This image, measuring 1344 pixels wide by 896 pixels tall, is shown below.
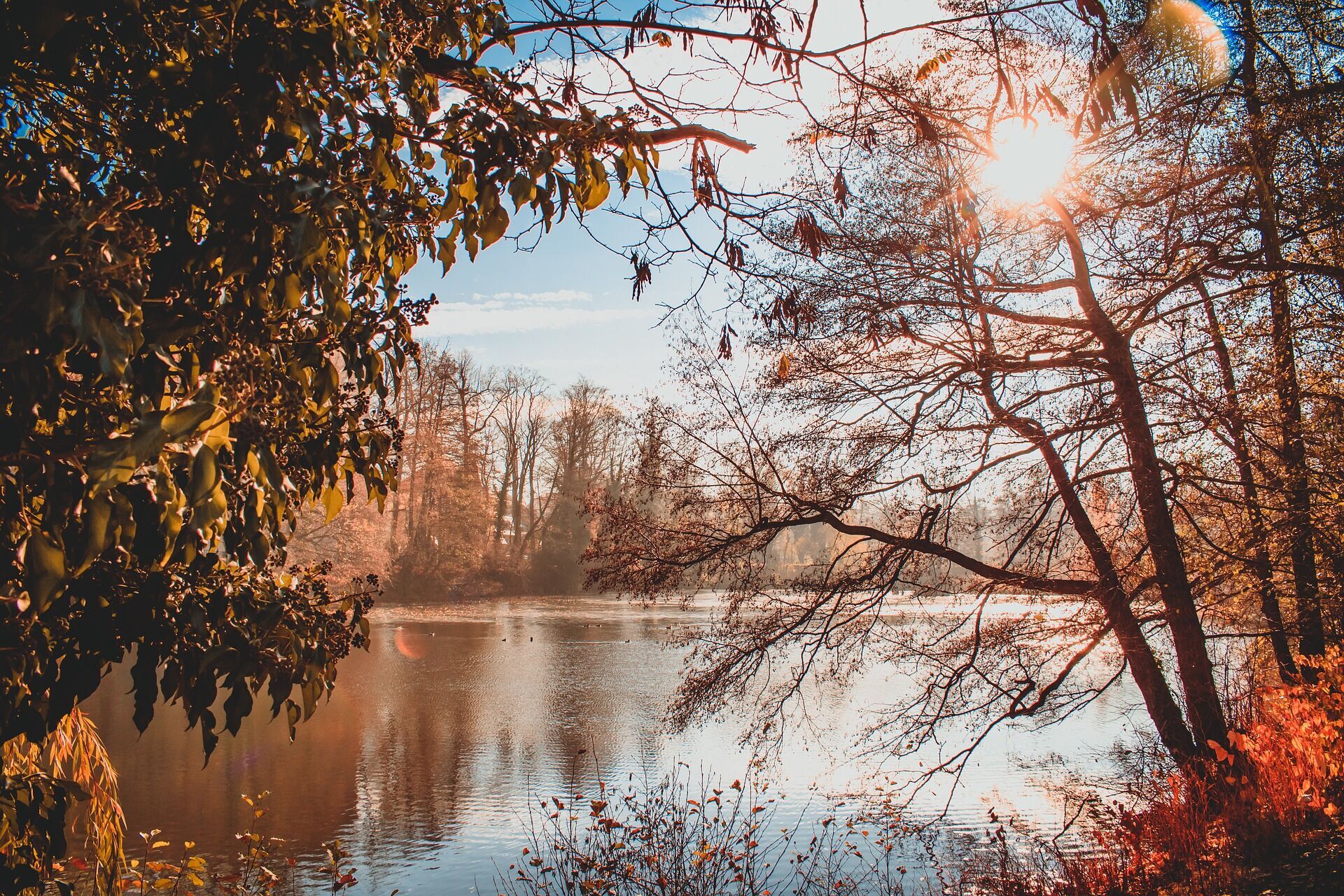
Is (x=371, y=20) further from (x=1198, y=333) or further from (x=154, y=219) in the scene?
(x=1198, y=333)

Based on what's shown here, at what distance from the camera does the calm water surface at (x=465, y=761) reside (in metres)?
7.78

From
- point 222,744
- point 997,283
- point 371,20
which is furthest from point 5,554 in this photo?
point 222,744

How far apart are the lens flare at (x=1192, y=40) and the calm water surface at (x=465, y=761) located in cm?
601

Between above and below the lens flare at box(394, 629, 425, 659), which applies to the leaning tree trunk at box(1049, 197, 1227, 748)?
above

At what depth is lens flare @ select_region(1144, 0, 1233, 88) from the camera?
19.9 ft

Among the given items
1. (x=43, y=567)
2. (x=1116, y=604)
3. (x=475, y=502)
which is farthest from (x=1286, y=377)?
(x=475, y=502)

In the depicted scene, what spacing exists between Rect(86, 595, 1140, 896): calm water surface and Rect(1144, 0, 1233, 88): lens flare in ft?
19.7

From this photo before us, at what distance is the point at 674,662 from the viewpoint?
1742 cm

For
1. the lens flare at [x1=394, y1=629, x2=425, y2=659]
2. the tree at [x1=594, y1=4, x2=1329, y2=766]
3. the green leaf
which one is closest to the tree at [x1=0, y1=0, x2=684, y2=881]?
the green leaf

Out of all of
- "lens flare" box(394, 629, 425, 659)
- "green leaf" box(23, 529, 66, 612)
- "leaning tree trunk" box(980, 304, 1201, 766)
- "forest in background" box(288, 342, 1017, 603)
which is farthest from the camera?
"forest in background" box(288, 342, 1017, 603)

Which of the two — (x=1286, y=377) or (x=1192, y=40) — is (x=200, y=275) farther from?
(x=1192, y=40)

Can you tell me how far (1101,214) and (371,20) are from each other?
649 centimetres

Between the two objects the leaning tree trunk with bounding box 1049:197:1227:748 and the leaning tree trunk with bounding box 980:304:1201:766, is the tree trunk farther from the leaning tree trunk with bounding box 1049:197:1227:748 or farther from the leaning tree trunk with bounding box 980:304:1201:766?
the leaning tree trunk with bounding box 980:304:1201:766

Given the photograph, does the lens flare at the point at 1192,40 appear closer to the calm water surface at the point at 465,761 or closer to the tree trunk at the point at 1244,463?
the tree trunk at the point at 1244,463
